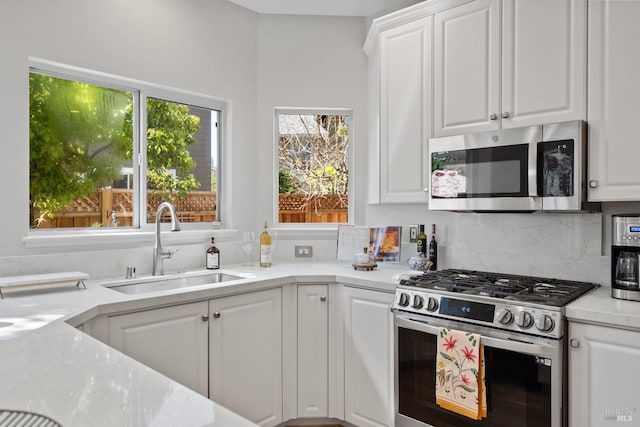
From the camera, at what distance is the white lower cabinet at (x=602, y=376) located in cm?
166

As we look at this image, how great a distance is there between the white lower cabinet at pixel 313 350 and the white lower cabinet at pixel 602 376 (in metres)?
1.29

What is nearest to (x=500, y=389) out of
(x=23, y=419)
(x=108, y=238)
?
(x=23, y=419)

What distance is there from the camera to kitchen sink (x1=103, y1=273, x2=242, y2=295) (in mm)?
2357

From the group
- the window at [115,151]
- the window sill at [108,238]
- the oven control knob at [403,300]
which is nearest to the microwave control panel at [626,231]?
the oven control knob at [403,300]

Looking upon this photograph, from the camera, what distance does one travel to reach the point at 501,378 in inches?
74.0

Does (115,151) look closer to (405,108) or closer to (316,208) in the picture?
Answer: (316,208)

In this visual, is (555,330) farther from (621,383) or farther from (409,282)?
(409,282)

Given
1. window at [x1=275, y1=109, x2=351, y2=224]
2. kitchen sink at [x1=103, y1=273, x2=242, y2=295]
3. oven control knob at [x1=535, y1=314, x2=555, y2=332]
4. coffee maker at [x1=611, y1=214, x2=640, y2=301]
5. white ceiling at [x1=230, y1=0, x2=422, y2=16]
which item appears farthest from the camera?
window at [x1=275, y1=109, x2=351, y2=224]

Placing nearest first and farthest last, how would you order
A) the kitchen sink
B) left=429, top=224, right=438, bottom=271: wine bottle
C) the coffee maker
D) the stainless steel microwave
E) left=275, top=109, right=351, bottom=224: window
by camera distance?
1. the coffee maker
2. the stainless steel microwave
3. the kitchen sink
4. left=429, top=224, right=438, bottom=271: wine bottle
5. left=275, top=109, right=351, bottom=224: window

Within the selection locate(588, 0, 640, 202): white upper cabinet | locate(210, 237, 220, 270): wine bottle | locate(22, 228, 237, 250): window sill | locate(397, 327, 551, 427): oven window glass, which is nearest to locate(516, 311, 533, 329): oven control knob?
locate(397, 327, 551, 427): oven window glass

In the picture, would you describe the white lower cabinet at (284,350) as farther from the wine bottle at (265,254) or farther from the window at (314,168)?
the window at (314,168)

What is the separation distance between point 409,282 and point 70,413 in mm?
1716

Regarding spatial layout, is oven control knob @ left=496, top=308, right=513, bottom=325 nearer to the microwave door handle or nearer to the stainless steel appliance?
the stainless steel appliance

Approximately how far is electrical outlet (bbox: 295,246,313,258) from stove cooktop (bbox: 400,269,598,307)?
1028mm
